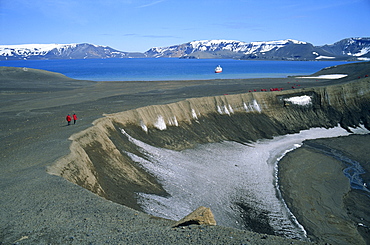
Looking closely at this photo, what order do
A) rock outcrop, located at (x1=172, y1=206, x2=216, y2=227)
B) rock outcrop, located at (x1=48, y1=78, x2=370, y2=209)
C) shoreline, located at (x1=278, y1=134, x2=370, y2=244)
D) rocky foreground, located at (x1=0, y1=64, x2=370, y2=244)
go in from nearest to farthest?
1. rocky foreground, located at (x1=0, y1=64, x2=370, y2=244)
2. rock outcrop, located at (x1=172, y1=206, x2=216, y2=227)
3. rock outcrop, located at (x1=48, y1=78, x2=370, y2=209)
4. shoreline, located at (x1=278, y1=134, x2=370, y2=244)

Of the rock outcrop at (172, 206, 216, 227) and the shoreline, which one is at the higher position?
the rock outcrop at (172, 206, 216, 227)

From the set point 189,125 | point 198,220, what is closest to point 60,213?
point 198,220

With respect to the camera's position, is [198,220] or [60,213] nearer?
[198,220]

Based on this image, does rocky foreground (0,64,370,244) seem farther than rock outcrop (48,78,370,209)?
No

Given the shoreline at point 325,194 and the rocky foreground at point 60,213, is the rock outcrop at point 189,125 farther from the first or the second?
the shoreline at point 325,194

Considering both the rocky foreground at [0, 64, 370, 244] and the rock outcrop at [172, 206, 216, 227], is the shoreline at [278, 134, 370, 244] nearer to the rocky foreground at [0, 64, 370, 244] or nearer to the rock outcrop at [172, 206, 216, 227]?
the rocky foreground at [0, 64, 370, 244]

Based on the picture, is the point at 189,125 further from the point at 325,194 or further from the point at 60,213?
the point at 60,213

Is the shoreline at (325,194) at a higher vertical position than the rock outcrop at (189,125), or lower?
lower

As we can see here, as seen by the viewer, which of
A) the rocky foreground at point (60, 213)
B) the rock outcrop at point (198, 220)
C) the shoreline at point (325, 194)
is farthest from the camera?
the shoreline at point (325, 194)

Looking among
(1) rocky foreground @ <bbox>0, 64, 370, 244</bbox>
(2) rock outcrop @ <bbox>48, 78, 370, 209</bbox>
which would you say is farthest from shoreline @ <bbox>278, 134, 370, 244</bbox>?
(2) rock outcrop @ <bbox>48, 78, 370, 209</bbox>

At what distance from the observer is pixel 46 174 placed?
53.7 ft

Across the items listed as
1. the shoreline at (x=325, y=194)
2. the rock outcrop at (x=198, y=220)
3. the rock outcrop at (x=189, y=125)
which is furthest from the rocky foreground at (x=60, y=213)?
the shoreline at (x=325, y=194)

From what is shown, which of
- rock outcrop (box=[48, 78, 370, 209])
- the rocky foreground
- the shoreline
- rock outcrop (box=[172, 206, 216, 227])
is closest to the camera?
the rocky foreground

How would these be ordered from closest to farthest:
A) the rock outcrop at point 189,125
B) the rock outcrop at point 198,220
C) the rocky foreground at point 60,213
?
the rocky foreground at point 60,213 → the rock outcrop at point 198,220 → the rock outcrop at point 189,125
